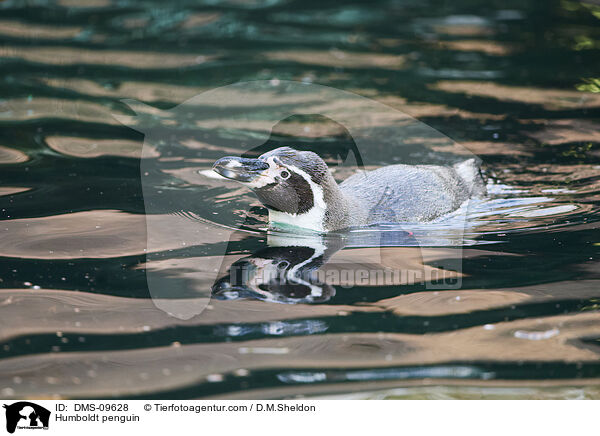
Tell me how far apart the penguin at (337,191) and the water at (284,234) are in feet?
0.58

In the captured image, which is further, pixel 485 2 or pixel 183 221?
pixel 485 2

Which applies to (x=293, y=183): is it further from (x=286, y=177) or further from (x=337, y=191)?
(x=337, y=191)

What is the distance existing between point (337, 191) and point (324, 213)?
0.71 ft

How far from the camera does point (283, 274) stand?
5273 mm

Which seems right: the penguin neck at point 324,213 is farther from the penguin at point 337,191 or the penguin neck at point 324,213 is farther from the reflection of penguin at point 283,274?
the reflection of penguin at point 283,274

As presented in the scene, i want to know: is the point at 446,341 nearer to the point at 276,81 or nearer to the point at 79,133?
the point at 79,133

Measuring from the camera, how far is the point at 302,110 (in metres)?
9.45

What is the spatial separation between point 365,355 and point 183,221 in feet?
8.24

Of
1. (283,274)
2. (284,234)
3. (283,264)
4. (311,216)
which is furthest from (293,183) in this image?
(283,274)

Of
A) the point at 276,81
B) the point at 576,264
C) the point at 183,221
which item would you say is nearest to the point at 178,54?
the point at 276,81

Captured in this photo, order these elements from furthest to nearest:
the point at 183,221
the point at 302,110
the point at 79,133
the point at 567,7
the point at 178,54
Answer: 1. the point at 567,7
2. the point at 178,54
3. the point at 302,110
4. the point at 79,133
5. the point at 183,221

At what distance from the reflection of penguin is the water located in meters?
0.02

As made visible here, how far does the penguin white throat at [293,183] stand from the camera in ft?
18.5
